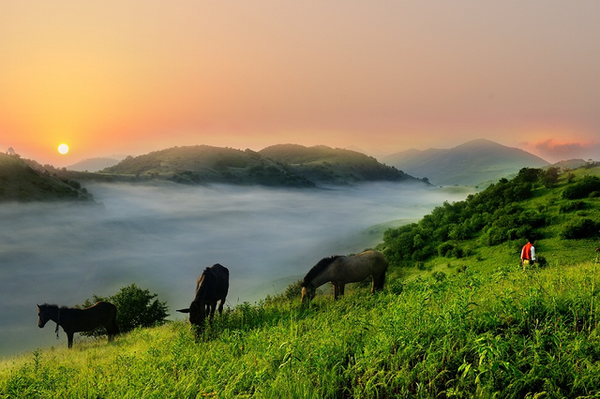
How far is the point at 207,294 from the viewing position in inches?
616

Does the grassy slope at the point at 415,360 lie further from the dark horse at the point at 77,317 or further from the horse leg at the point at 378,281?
the dark horse at the point at 77,317

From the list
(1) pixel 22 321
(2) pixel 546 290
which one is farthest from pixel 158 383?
(1) pixel 22 321

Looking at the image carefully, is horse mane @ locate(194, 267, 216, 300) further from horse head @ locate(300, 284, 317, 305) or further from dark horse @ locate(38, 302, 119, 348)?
dark horse @ locate(38, 302, 119, 348)

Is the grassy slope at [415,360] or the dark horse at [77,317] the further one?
the dark horse at [77,317]

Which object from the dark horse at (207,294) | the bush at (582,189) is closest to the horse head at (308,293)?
the dark horse at (207,294)

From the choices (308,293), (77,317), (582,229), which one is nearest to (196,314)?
(308,293)

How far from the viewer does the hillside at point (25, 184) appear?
345 feet

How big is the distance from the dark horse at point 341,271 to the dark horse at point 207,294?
444 centimetres

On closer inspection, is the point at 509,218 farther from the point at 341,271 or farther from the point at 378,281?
the point at 341,271

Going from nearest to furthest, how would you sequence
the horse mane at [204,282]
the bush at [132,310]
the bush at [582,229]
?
the horse mane at [204,282] < the bush at [582,229] < the bush at [132,310]

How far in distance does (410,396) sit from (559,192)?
31839mm

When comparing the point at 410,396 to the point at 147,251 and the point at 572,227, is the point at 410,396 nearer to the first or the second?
the point at 572,227

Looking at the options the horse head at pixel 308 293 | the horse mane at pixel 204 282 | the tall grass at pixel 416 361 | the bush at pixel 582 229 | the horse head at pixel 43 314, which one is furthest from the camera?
the bush at pixel 582 229

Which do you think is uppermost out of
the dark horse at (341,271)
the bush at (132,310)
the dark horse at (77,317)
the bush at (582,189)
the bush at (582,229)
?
the bush at (582,189)
